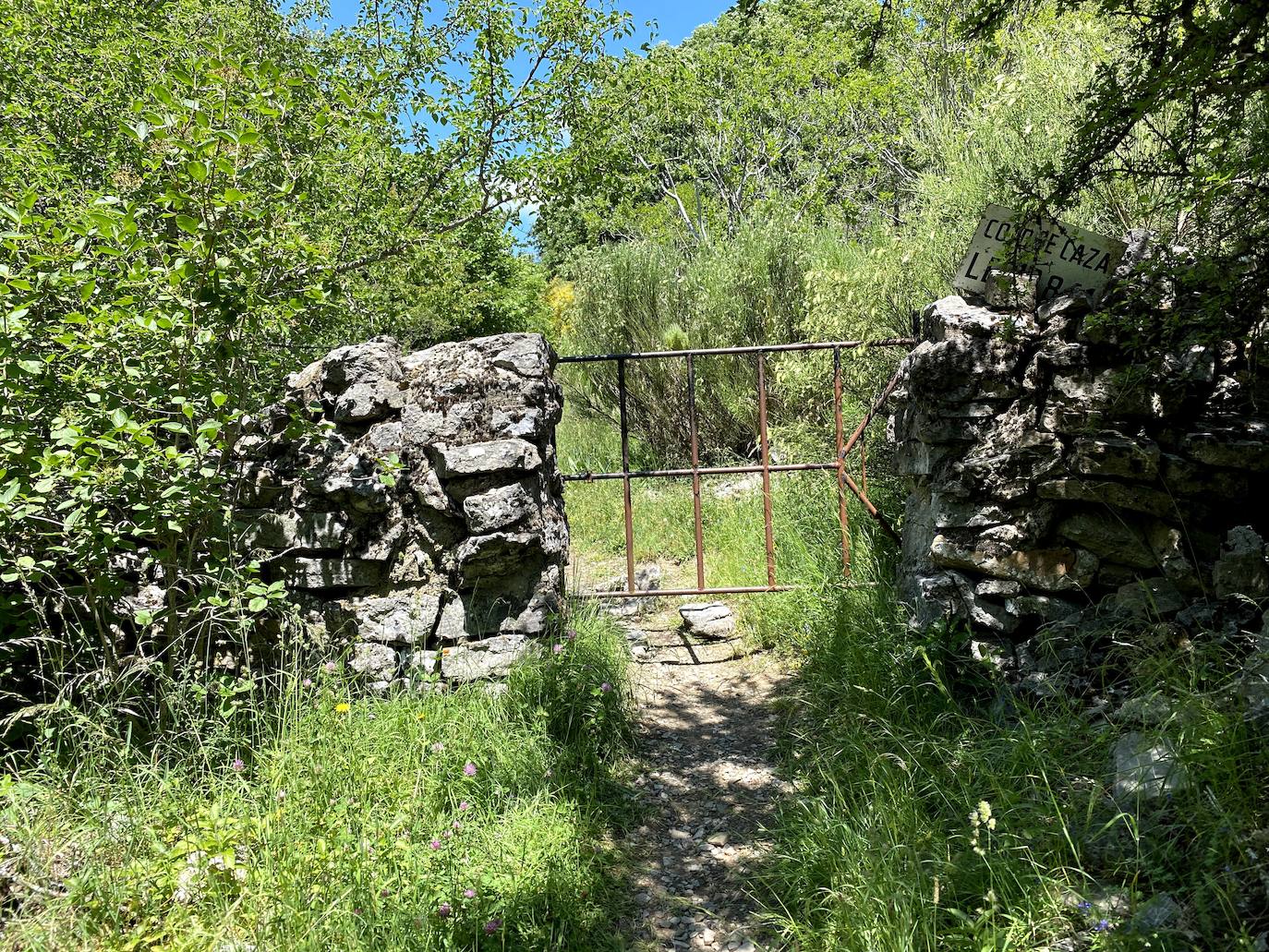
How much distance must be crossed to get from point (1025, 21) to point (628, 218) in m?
9.61

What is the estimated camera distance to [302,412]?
13.8ft

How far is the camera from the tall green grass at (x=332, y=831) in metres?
2.41

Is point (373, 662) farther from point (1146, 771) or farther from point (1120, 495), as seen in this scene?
point (1120, 495)

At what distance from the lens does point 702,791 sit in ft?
13.0

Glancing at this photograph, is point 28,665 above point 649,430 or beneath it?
beneath

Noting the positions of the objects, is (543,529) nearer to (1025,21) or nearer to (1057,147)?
(1057,147)

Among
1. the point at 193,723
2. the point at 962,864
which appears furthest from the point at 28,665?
the point at 962,864

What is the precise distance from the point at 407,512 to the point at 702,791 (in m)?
2.04

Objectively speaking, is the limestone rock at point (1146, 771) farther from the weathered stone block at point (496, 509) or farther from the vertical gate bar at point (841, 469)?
the vertical gate bar at point (841, 469)

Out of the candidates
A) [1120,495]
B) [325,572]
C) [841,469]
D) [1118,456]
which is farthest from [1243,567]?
[325,572]

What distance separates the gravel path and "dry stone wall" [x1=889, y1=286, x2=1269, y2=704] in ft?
3.96

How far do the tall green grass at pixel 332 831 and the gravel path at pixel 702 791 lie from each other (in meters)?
0.22

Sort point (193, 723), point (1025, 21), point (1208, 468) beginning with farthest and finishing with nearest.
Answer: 1. point (1025, 21)
2. point (1208, 468)
3. point (193, 723)

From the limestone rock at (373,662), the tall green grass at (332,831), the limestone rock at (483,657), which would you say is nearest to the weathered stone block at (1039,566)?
the tall green grass at (332,831)
